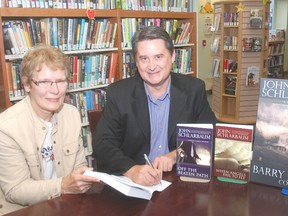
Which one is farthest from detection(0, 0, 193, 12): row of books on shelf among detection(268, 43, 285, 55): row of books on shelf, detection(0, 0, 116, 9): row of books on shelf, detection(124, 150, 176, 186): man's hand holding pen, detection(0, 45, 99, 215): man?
detection(268, 43, 285, 55): row of books on shelf

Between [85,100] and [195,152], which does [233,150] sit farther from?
[85,100]

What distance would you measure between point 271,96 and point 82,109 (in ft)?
6.96

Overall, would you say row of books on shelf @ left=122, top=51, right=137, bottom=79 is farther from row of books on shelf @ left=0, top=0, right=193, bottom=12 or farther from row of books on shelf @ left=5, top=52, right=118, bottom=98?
row of books on shelf @ left=0, top=0, right=193, bottom=12

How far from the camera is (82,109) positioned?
3119 mm

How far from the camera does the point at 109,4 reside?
3141 millimetres

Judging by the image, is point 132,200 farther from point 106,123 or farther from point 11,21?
point 11,21

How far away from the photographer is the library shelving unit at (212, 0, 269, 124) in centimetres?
561

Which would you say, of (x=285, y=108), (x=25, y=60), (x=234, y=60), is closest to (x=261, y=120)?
(x=285, y=108)

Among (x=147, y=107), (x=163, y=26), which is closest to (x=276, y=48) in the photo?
(x=163, y=26)

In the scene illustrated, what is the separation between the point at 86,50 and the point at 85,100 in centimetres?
47

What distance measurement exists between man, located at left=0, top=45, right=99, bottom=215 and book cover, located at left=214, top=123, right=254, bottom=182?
556 millimetres

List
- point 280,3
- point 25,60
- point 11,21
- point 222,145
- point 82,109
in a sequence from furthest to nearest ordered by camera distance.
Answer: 1. point 280,3
2. point 82,109
3. point 11,21
4. point 25,60
5. point 222,145

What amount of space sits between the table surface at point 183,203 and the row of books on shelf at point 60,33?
1.67 metres

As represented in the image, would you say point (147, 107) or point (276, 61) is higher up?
point (147, 107)
